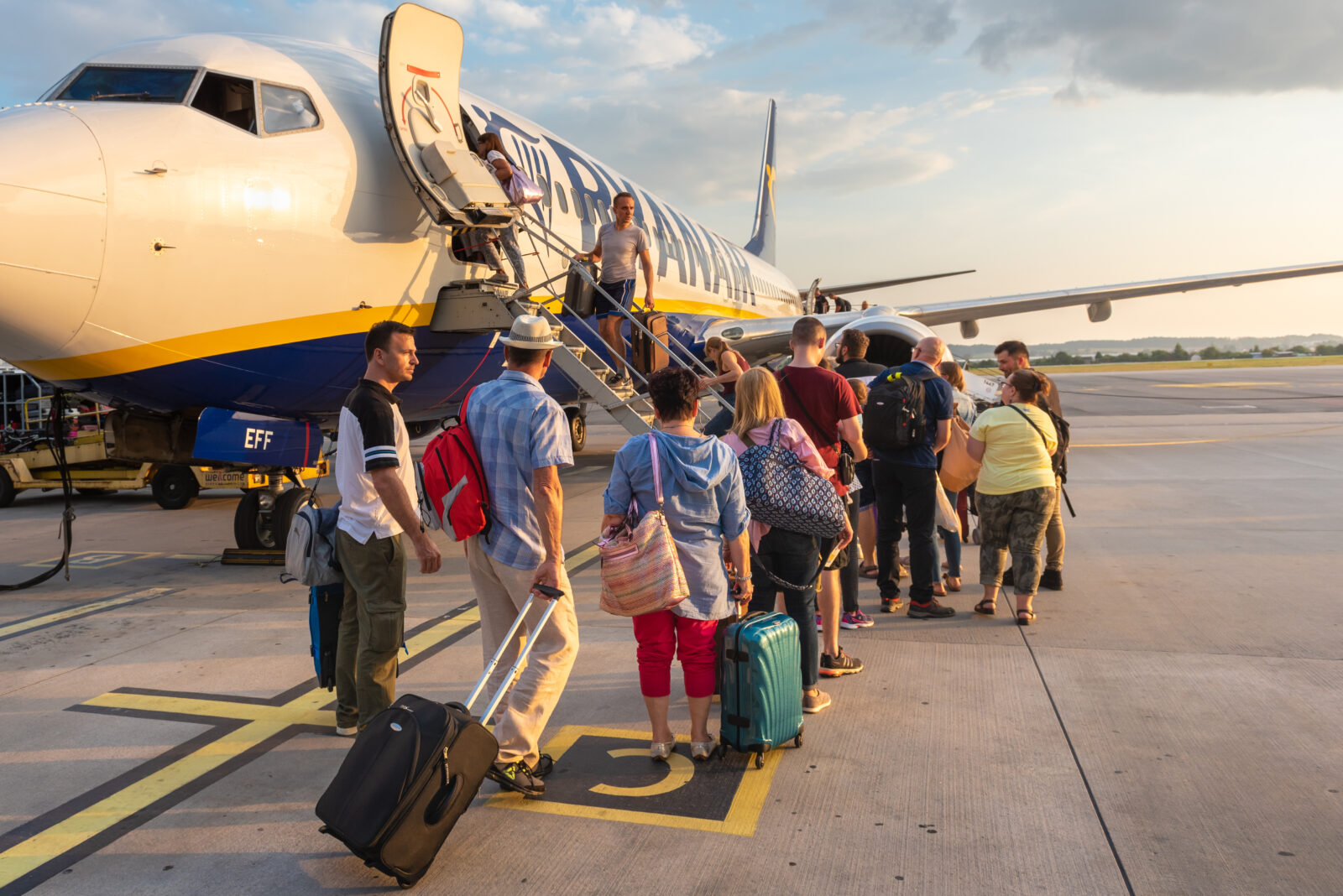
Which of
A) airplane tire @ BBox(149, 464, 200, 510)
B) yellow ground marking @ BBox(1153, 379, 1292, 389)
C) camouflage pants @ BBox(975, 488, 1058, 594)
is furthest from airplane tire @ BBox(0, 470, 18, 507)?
yellow ground marking @ BBox(1153, 379, 1292, 389)

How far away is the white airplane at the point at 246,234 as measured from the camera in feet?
16.4

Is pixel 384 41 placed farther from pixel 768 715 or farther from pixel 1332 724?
pixel 1332 724

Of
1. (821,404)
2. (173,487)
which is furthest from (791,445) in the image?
(173,487)

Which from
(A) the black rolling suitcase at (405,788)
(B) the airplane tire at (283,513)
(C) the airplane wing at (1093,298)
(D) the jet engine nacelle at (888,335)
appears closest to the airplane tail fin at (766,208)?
(C) the airplane wing at (1093,298)

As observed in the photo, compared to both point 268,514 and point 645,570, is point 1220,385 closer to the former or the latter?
point 268,514

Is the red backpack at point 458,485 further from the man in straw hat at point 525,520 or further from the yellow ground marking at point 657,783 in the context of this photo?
the yellow ground marking at point 657,783

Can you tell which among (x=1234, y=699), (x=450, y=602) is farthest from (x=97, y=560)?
(x=1234, y=699)

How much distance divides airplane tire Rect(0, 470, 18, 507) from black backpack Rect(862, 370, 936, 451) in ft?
40.0

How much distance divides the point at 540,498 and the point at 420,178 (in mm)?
4166

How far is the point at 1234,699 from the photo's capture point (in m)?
4.14

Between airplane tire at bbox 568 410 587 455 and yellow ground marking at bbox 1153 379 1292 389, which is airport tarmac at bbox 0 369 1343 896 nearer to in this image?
airplane tire at bbox 568 410 587 455

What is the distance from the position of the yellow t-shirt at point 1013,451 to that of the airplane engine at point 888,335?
3.71 metres

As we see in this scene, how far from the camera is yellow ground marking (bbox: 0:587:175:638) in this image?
229 inches

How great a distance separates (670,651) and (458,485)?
112cm
